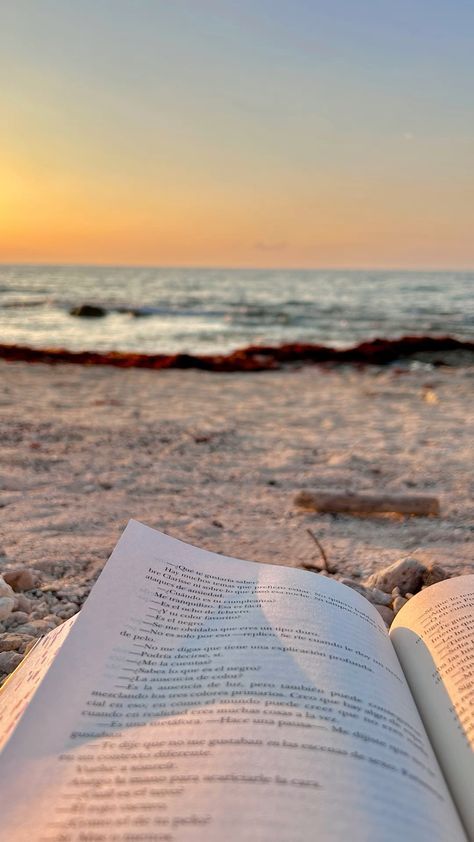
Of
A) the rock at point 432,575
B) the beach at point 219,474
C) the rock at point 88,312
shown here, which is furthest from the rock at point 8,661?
the rock at point 88,312

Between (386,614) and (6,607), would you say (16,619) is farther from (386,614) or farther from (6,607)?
(386,614)

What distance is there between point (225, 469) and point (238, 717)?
86.1 inches

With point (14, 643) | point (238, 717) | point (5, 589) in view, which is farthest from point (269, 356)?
point (238, 717)

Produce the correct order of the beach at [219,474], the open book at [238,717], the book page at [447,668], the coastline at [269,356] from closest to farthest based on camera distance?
the open book at [238,717], the book page at [447,668], the beach at [219,474], the coastline at [269,356]

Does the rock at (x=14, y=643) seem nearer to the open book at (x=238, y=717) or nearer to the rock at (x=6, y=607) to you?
the rock at (x=6, y=607)

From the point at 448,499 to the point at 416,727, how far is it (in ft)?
5.99

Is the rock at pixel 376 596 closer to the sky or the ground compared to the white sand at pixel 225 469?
closer to the sky

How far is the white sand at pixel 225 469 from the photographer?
6.57 feet

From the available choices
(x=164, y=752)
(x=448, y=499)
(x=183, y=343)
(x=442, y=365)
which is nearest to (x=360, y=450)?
(x=448, y=499)

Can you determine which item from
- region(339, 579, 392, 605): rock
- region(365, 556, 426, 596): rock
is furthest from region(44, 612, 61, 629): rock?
region(365, 556, 426, 596): rock

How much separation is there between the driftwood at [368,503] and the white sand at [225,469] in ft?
0.15

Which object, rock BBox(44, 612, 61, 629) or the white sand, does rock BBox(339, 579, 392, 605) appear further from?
rock BBox(44, 612, 61, 629)

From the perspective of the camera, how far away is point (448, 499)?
97.8 inches

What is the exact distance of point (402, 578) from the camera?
1.57 m
